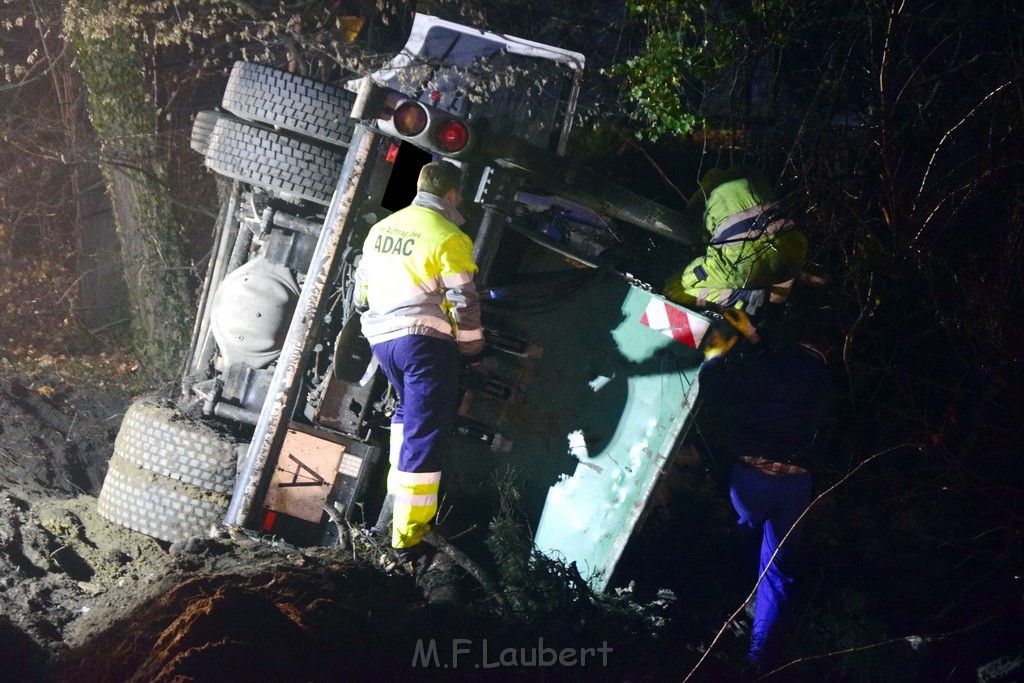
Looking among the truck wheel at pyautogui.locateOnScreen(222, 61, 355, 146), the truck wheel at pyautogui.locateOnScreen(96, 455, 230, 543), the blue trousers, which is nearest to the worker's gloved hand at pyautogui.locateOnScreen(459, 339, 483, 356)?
the truck wheel at pyautogui.locateOnScreen(222, 61, 355, 146)

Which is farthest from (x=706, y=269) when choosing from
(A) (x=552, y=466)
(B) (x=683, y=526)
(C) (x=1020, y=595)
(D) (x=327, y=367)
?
(C) (x=1020, y=595)

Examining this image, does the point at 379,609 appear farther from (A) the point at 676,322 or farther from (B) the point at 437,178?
(B) the point at 437,178

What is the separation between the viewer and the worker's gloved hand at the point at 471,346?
370 cm

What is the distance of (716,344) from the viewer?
372 cm

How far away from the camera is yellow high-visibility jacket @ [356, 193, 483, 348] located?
11.9ft

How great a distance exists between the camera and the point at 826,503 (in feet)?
16.2

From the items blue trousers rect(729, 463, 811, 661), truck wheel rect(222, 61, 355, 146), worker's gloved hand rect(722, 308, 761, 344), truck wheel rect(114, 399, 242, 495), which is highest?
truck wheel rect(222, 61, 355, 146)

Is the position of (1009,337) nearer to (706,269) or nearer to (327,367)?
(706,269)

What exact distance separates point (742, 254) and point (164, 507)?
11.4 feet

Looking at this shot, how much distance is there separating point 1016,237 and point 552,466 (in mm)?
2920

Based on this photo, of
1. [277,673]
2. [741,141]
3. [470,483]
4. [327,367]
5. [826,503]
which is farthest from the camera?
[741,141]

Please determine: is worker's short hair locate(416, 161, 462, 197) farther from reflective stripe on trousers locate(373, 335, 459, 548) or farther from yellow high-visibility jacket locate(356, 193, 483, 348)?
reflective stripe on trousers locate(373, 335, 459, 548)

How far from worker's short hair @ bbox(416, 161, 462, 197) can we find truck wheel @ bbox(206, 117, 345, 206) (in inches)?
22.5

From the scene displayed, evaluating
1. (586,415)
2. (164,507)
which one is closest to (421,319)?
(586,415)
